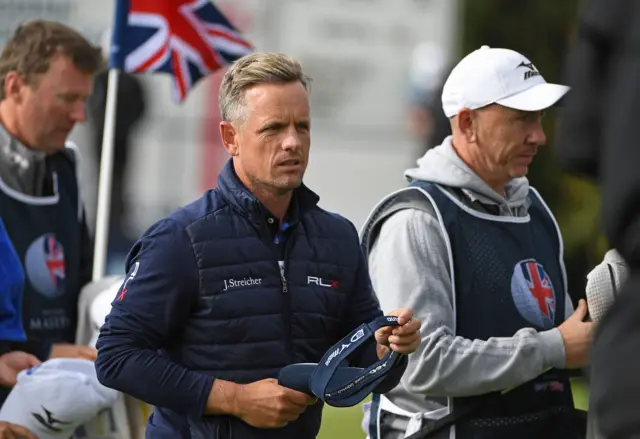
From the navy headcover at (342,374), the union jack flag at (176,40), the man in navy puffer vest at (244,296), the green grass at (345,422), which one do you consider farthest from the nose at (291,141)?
the green grass at (345,422)

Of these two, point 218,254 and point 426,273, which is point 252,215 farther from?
point 426,273

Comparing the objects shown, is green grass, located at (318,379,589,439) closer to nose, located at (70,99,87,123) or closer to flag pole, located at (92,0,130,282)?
flag pole, located at (92,0,130,282)

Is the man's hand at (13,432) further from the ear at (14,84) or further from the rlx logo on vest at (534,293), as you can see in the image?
the rlx logo on vest at (534,293)

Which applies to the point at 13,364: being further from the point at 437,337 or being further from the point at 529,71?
the point at 529,71

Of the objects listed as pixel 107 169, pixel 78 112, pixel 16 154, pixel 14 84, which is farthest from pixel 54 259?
pixel 107 169

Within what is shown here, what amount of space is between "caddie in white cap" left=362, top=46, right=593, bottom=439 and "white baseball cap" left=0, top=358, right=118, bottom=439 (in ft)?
2.88

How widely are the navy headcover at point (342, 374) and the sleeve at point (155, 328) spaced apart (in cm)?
23

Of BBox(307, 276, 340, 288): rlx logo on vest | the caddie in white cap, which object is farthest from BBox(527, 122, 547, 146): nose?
BBox(307, 276, 340, 288): rlx logo on vest

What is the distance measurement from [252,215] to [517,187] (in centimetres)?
112

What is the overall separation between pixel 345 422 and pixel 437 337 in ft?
19.0

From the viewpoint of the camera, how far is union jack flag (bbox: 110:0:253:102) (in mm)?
6363

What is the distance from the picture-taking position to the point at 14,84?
18.0 ft

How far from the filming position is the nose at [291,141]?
386 centimetres

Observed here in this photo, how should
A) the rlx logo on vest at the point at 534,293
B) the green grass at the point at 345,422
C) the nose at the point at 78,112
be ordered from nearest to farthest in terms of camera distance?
the rlx logo on vest at the point at 534,293 < the nose at the point at 78,112 < the green grass at the point at 345,422
